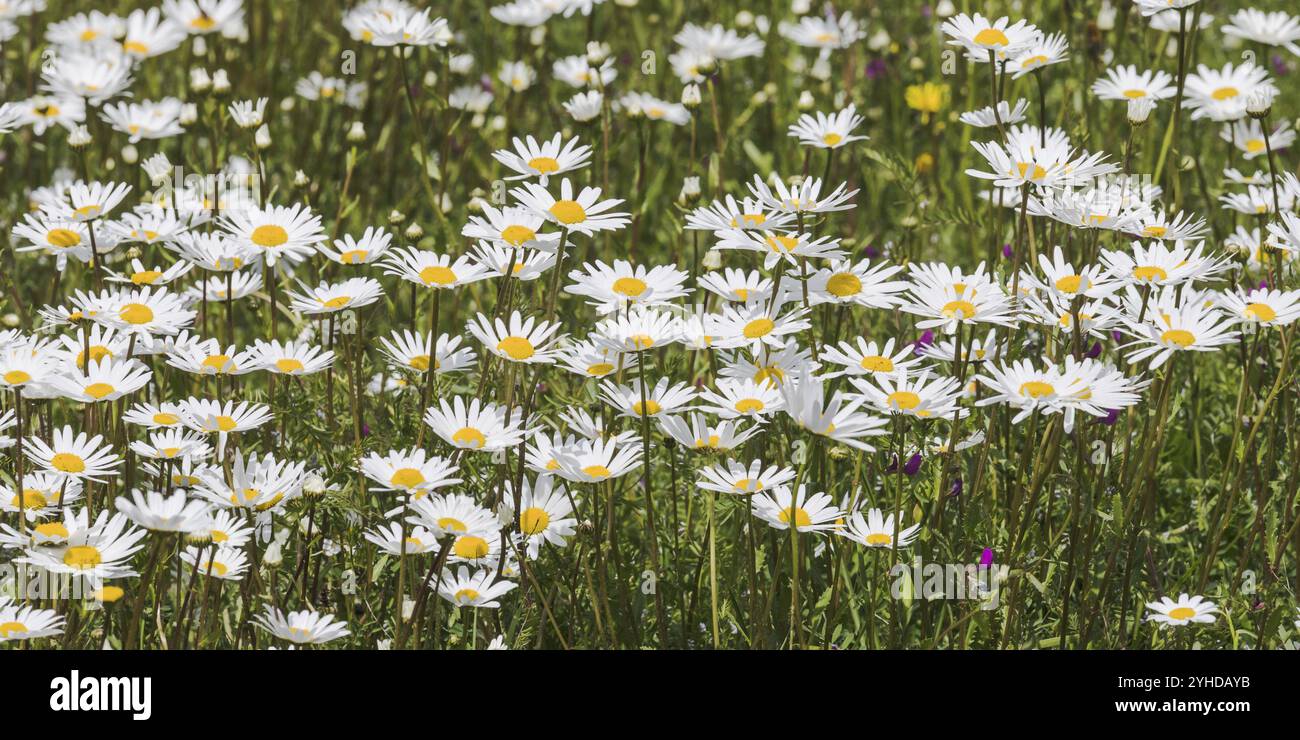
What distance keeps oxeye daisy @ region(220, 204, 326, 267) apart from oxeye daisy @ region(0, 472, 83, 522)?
613 mm

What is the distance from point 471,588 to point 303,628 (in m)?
0.30

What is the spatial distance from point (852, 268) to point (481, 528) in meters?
0.98

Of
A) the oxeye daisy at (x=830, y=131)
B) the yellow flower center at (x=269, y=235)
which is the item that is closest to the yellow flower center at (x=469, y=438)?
the yellow flower center at (x=269, y=235)

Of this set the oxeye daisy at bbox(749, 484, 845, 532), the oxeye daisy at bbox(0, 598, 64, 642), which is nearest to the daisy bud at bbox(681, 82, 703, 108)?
the oxeye daisy at bbox(749, 484, 845, 532)

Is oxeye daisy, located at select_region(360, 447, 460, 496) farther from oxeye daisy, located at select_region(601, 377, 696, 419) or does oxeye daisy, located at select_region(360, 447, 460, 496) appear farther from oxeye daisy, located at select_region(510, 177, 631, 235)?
oxeye daisy, located at select_region(510, 177, 631, 235)

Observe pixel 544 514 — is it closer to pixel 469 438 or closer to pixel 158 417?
pixel 469 438

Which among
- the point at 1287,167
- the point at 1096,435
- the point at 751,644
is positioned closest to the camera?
the point at 751,644

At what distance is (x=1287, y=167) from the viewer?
180 inches

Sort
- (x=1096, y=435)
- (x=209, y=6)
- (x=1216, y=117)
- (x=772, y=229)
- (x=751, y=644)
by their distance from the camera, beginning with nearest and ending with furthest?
(x=751, y=644)
(x=772, y=229)
(x=1096, y=435)
(x=1216, y=117)
(x=209, y=6)

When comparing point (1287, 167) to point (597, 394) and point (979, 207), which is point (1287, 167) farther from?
point (597, 394)

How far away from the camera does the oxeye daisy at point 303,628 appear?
228 centimetres

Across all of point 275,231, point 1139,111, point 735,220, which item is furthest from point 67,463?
point 1139,111

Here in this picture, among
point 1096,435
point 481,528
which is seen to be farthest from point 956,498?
point 481,528

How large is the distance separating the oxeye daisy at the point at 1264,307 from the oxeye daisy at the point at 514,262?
126 cm
